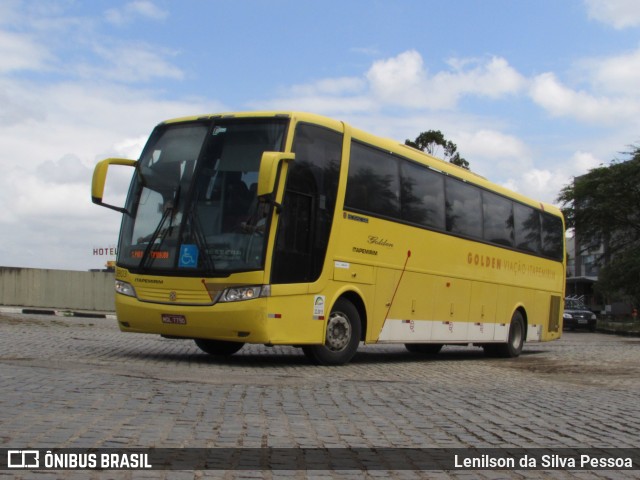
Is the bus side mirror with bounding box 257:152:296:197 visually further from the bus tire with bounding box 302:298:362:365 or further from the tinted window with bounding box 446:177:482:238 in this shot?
the tinted window with bounding box 446:177:482:238

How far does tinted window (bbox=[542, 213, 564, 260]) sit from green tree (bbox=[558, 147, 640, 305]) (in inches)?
1143

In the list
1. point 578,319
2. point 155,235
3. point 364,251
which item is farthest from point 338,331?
point 578,319

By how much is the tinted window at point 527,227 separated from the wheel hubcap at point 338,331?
311 inches

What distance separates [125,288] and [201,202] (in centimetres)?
187

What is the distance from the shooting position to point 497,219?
62.7 feet

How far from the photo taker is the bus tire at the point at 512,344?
19866mm

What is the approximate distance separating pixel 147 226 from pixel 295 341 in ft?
8.96

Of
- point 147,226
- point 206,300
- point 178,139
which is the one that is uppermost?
point 178,139

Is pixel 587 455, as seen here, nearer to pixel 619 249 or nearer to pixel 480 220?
pixel 480 220

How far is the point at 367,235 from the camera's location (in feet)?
46.0

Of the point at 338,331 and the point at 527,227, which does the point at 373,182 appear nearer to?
the point at 338,331

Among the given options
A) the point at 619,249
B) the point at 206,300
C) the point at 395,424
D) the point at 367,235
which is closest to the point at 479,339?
the point at 367,235

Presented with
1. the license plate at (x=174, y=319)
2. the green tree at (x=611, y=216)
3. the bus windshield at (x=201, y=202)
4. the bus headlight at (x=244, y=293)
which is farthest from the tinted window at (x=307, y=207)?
the green tree at (x=611, y=216)

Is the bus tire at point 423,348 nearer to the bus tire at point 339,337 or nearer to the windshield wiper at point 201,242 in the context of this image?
the bus tire at point 339,337
